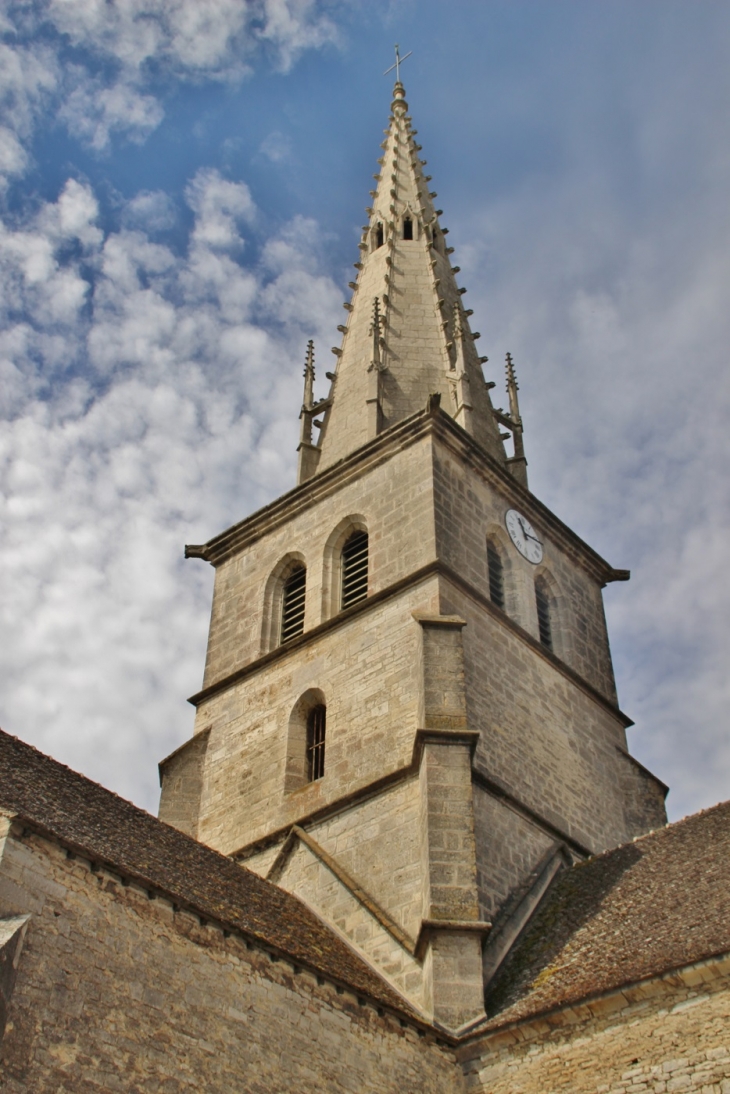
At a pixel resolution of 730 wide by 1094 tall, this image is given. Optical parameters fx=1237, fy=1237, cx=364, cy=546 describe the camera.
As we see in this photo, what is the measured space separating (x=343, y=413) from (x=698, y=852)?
10323mm

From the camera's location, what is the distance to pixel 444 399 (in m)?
20.5

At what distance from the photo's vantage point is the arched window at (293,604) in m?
18.1

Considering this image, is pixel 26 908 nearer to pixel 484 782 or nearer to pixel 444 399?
pixel 484 782

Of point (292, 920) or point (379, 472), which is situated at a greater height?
point (379, 472)

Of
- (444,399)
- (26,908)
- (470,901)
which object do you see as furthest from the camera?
(444,399)

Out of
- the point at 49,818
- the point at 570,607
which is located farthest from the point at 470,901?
the point at 570,607

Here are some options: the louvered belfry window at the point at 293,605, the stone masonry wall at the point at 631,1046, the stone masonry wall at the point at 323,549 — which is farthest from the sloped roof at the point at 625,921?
Answer: the louvered belfry window at the point at 293,605

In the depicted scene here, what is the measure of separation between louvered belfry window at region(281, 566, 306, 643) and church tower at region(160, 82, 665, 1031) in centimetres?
4

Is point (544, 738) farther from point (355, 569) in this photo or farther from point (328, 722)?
point (355, 569)

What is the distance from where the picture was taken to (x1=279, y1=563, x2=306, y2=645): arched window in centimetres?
1809

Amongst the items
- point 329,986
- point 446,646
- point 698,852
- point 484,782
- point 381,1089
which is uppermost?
point 446,646

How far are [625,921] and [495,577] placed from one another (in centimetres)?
663

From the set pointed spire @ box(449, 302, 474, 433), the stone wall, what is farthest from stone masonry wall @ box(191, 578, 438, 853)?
pointed spire @ box(449, 302, 474, 433)

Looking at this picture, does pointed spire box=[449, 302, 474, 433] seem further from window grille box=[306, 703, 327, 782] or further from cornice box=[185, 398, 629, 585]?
window grille box=[306, 703, 327, 782]
